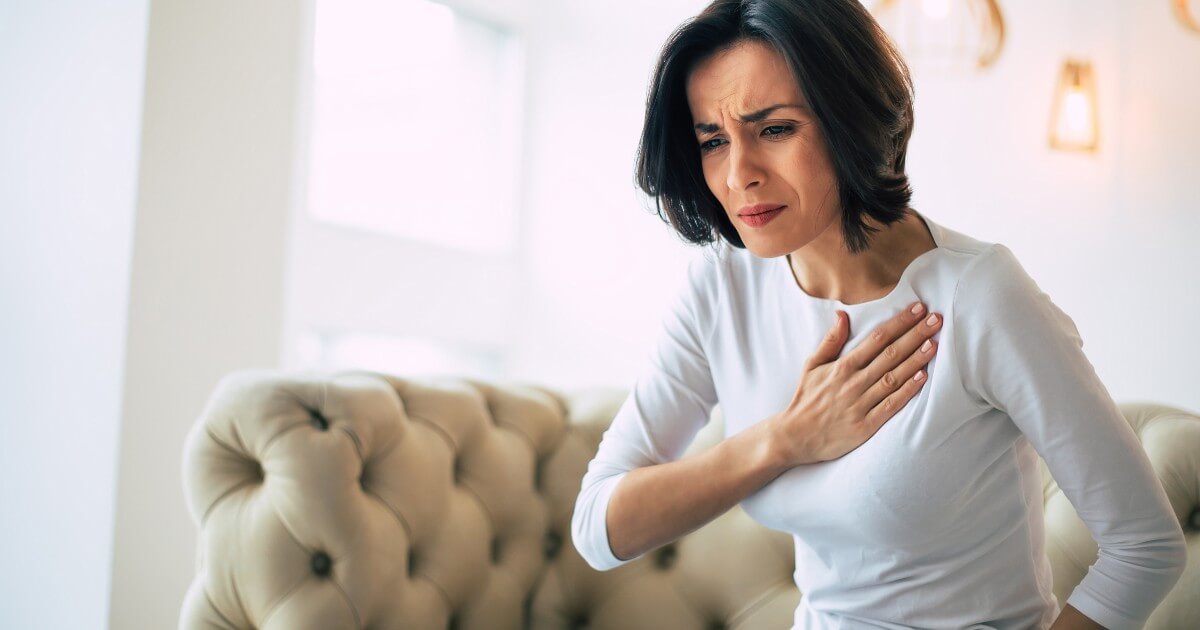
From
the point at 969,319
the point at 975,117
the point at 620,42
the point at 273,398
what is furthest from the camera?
the point at 620,42

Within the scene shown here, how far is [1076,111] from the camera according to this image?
2.84 metres

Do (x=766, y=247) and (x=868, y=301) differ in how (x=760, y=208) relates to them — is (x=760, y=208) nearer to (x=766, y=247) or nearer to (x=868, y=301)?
(x=766, y=247)

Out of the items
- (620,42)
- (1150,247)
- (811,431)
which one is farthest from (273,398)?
(620,42)

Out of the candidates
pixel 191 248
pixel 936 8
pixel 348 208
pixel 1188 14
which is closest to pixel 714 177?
pixel 191 248

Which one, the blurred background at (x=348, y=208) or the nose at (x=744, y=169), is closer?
the nose at (x=744, y=169)

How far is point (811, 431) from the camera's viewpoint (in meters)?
1.09

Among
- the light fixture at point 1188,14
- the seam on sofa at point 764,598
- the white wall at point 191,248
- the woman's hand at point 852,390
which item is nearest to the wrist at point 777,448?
the woman's hand at point 852,390

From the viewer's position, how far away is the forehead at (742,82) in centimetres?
106

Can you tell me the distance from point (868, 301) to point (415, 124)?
3.45 meters

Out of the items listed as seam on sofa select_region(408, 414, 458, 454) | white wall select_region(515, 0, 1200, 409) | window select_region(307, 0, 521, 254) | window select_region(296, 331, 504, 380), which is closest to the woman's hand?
seam on sofa select_region(408, 414, 458, 454)

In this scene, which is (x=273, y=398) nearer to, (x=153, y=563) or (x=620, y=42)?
(x=153, y=563)

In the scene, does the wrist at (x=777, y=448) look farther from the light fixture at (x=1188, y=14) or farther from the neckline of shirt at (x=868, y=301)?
the light fixture at (x=1188, y=14)

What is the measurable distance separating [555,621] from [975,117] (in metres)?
2.21

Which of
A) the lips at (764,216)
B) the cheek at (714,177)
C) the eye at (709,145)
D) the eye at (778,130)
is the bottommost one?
the lips at (764,216)
